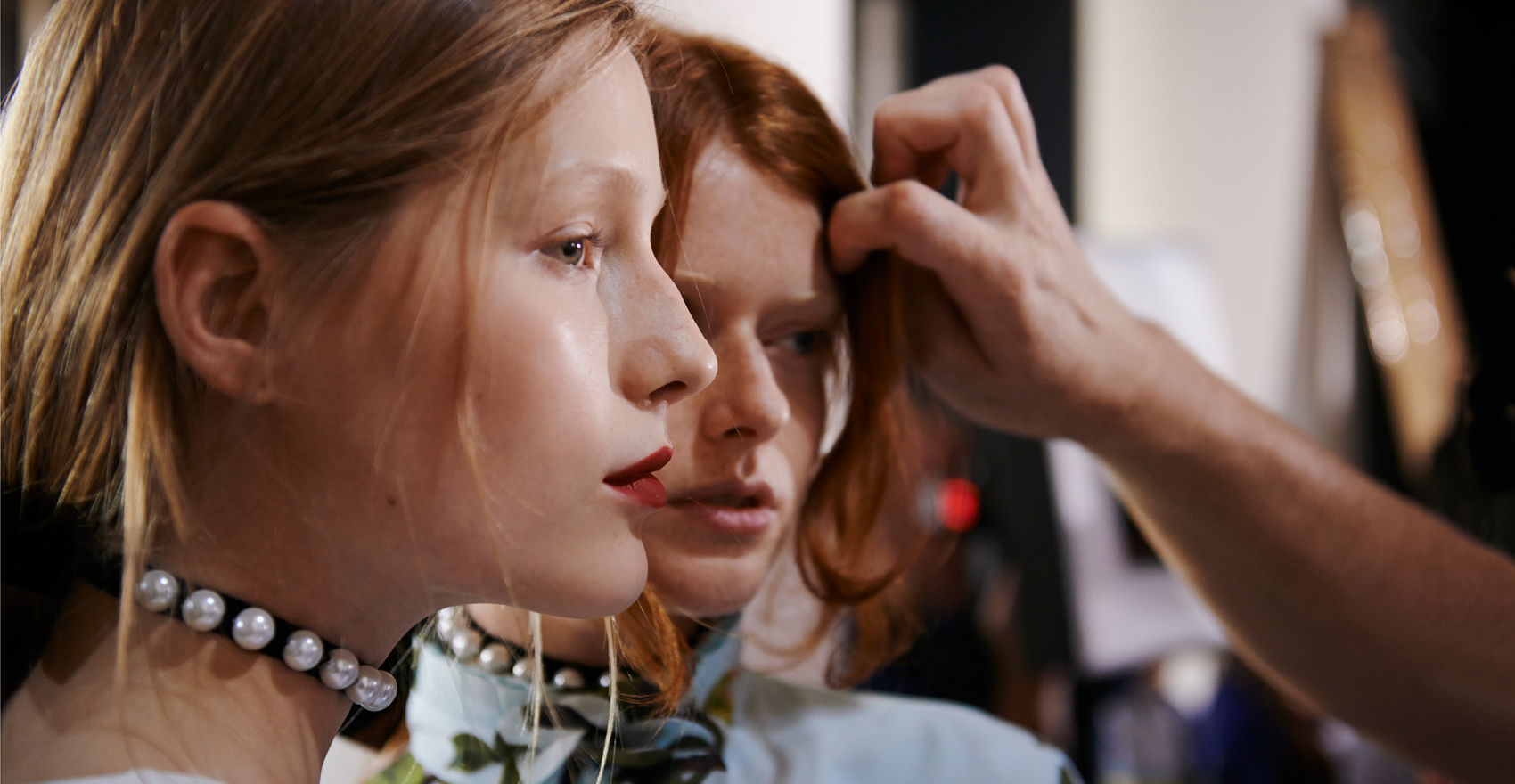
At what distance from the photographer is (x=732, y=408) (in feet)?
1.98

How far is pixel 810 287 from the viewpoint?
663 millimetres

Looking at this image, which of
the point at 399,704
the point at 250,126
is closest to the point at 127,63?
the point at 250,126

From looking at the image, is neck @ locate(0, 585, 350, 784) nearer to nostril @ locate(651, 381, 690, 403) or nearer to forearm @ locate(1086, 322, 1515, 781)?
nostril @ locate(651, 381, 690, 403)

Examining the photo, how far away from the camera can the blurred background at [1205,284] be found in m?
1.41

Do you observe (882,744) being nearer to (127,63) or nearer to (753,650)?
(753,650)

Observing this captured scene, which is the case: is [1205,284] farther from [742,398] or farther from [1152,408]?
[742,398]

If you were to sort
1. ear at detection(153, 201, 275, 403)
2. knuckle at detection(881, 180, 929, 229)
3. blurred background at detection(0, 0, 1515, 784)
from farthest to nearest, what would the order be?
blurred background at detection(0, 0, 1515, 784), knuckle at detection(881, 180, 929, 229), ear at detection(153, 201, 275, 403)

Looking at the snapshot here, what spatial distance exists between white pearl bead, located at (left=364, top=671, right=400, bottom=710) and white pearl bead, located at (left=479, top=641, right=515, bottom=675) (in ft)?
0.40

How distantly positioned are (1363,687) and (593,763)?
0.60 m

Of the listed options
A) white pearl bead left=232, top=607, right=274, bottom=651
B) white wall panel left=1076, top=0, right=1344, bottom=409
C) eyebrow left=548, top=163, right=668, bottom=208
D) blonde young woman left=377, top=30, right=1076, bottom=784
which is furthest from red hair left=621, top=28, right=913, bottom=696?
white wall panel left=1076, top=0, right=1344, bottom=409

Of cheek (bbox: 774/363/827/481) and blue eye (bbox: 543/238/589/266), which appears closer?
blue eye (bbox: 543/238/589/266)

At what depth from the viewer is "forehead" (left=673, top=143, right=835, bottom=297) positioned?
0.60 meters

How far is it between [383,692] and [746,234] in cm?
32

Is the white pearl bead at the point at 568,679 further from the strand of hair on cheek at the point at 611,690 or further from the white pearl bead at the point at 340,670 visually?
the white pearl bead at the point at 340,670
